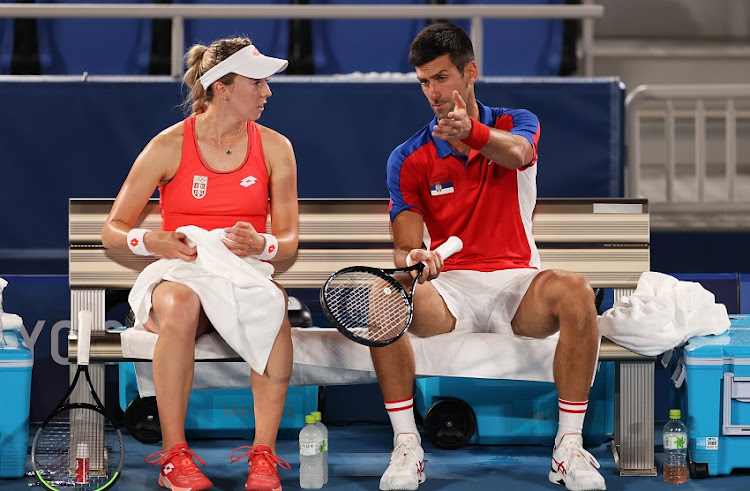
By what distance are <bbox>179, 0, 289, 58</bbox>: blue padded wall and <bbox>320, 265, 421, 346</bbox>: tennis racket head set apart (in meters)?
3.37

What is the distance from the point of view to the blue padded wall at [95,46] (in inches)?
267

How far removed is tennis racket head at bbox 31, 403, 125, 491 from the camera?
371 centimetres

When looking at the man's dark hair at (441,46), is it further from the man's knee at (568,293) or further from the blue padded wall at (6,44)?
the blue padded wall at (6,44)

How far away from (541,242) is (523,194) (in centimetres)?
36

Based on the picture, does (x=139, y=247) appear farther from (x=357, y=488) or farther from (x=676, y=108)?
(x=676, y=108)

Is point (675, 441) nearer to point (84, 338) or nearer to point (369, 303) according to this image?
point (369, 303)

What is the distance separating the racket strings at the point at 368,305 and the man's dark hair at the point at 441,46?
2.71ft

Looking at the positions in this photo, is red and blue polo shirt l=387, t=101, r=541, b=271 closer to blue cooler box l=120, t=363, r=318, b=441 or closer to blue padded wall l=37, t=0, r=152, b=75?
blue cooler box l=120, t=363, r=318, b=441

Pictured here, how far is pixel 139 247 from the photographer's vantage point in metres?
3.93

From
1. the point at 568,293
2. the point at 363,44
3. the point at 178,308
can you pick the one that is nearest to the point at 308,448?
the point at 178,308

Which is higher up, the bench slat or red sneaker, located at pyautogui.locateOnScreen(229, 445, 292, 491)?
the bench slat

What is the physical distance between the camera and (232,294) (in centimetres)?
374

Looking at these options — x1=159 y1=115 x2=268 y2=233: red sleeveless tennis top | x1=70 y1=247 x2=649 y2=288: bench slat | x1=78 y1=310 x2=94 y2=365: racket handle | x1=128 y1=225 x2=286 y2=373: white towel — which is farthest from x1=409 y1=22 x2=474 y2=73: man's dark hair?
x1=78 y1=310 x2=94 y2=365: racket handle

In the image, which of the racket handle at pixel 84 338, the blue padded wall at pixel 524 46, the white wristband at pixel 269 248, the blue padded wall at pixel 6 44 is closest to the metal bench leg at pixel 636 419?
the white wristband at pixel 269 248
